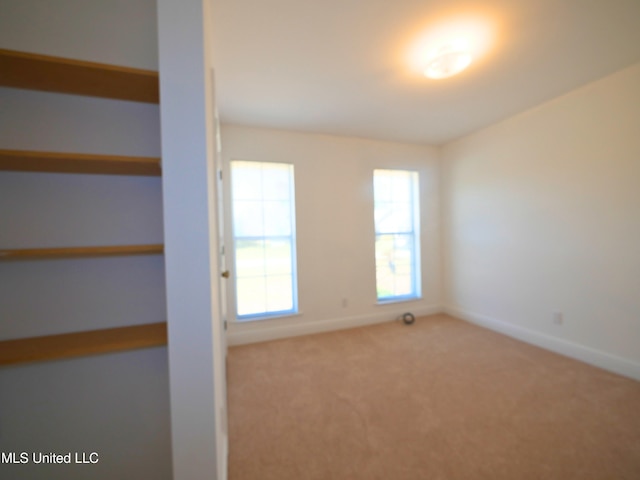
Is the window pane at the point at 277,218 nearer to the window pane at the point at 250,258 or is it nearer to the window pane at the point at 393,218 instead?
the window pane at the point at 250,258

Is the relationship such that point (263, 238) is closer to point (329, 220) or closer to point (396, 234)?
point (329, 220)

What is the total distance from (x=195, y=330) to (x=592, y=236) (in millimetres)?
3285

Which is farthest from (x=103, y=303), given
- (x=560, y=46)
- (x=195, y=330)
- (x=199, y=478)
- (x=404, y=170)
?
(x=404, y=170)

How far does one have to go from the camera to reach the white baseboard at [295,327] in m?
2.95

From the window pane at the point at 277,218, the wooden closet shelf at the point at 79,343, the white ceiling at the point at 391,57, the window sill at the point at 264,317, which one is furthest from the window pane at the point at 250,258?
the wooden closet shelf at the point at 79,343

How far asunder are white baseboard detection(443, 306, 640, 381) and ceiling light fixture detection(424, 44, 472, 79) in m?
2.76

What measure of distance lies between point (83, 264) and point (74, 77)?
788 mm

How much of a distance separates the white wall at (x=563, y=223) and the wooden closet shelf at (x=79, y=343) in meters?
3.42

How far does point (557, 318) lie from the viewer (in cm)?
259

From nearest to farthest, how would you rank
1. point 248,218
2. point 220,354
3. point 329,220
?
1. point 220,354
2. point 248,218
3. point 329,220

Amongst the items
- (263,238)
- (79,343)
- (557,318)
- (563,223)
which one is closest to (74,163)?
(79,343)

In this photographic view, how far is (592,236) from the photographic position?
91.5 inches

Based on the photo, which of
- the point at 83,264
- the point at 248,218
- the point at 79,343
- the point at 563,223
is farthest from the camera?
the point at 248,218

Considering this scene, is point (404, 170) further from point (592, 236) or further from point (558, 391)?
point (558, 391)
